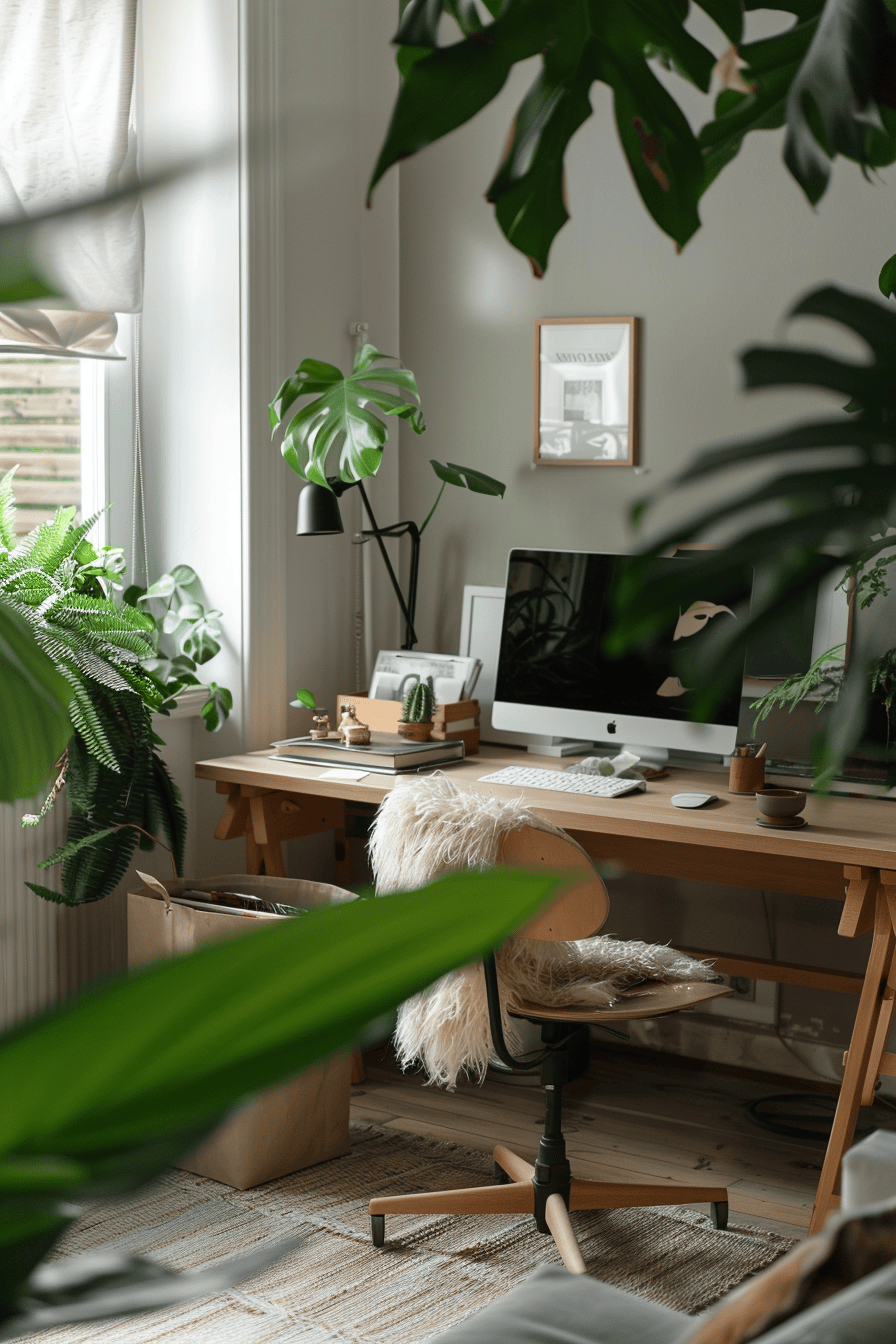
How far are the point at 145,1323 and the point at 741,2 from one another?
2068mm

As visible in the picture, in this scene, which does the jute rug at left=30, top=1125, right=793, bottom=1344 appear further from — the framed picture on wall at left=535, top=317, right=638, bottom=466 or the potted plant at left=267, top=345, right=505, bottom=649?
the framed picture on wall at left=535, top=317, right=638, bottom=466

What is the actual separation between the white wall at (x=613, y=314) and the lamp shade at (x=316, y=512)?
53 centimetres

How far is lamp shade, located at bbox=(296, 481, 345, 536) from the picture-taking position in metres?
3.26

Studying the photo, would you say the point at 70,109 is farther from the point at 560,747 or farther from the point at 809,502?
the point at 809,502

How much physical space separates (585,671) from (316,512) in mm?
728

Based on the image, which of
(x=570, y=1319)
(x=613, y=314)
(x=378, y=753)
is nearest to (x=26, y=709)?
(x=570, y=1319)

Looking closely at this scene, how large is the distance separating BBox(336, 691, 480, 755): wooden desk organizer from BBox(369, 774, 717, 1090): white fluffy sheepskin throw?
2.86ft

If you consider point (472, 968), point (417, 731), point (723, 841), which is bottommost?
point (472, 968)

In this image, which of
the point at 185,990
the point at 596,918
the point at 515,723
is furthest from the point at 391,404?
the point at 185,990

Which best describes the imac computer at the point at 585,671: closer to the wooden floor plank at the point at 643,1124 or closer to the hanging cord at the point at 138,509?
the wooden floor plank at the point at 643,1124

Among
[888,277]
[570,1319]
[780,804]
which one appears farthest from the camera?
[780,804]

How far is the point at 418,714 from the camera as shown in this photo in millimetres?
3264

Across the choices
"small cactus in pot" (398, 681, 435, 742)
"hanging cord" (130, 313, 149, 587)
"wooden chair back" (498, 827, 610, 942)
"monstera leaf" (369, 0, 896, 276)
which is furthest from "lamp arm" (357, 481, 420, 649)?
"monstera leaf" (369, 0, 896, 276)

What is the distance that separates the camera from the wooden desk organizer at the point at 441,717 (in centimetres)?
329
